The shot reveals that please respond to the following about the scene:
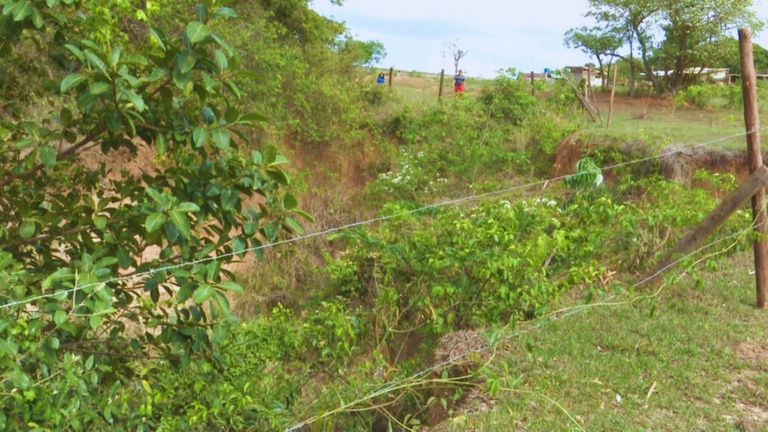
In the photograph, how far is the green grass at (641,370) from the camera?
3869 millimetres

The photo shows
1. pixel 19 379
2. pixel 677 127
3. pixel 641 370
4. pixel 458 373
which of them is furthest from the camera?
pixel 677 127

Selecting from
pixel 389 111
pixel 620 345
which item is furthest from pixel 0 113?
pixel 389 111

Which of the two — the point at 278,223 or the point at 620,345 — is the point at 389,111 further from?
the point at 278,223

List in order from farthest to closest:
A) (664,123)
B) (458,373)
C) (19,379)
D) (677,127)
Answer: (664,123), (677,127), (458,373), (19,379)

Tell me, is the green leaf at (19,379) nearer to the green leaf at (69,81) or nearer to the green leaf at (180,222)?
the green leaf at (180,222)

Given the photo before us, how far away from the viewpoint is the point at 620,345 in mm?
4891

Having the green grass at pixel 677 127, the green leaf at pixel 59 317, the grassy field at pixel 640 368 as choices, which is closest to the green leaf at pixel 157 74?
the green leaf at pixel 59 317

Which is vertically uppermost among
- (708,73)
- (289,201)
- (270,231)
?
(708,73)

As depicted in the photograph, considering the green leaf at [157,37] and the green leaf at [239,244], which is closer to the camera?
the green leaf at [157,37]

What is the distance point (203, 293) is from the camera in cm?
252

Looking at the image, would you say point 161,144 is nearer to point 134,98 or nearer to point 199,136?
point 199,136

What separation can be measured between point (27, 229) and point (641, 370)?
3.58m

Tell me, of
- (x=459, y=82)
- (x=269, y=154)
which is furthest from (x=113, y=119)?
(x=459, y=82)

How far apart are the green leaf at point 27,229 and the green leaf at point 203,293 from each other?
0.79 m
